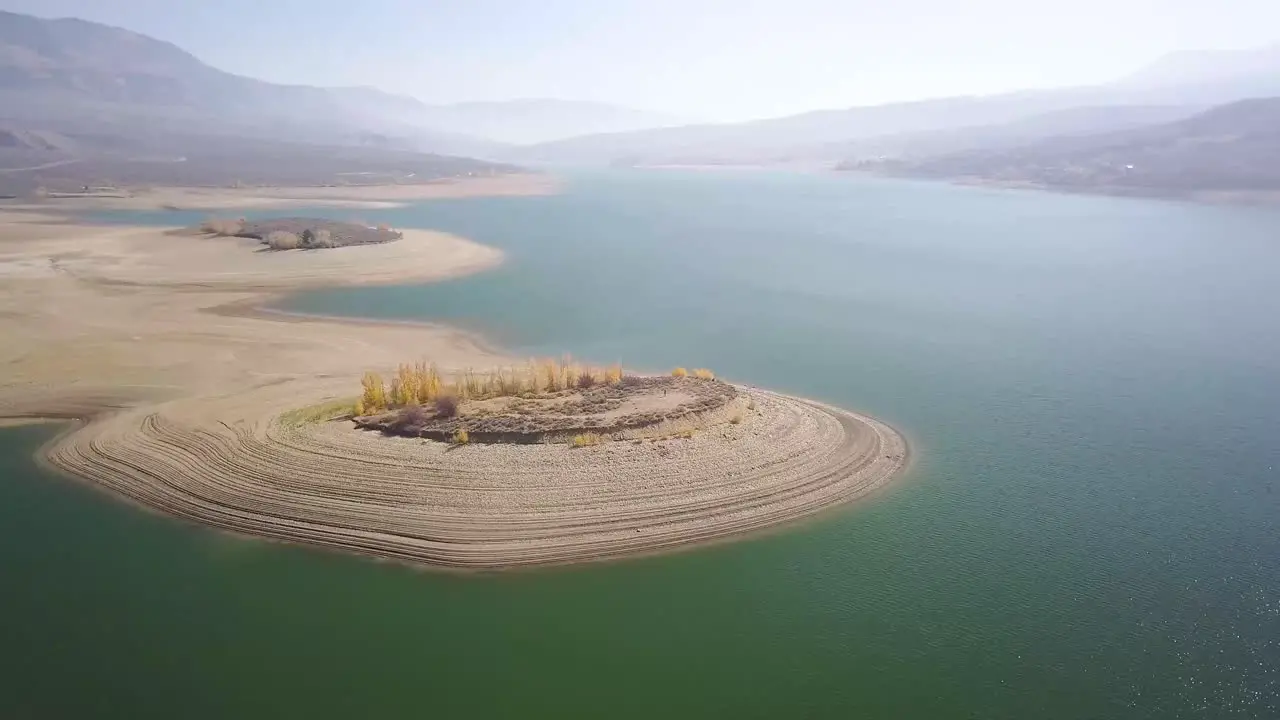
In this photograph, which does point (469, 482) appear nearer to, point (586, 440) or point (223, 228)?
point (586, 440)

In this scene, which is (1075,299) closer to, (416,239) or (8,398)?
(416,239)

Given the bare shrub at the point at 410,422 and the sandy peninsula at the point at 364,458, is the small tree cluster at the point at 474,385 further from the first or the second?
the sandy peninsula at the point at 364,458

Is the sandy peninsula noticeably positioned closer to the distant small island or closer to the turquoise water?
the turquoise water

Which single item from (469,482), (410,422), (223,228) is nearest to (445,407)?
(410,422)

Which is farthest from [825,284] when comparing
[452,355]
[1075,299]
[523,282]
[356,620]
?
[356,620]

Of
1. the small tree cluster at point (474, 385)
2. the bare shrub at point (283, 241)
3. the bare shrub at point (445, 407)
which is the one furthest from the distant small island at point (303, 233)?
the bare shrub at point (445, 407)

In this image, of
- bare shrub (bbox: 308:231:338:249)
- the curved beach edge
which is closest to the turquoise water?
the curved beach edge
